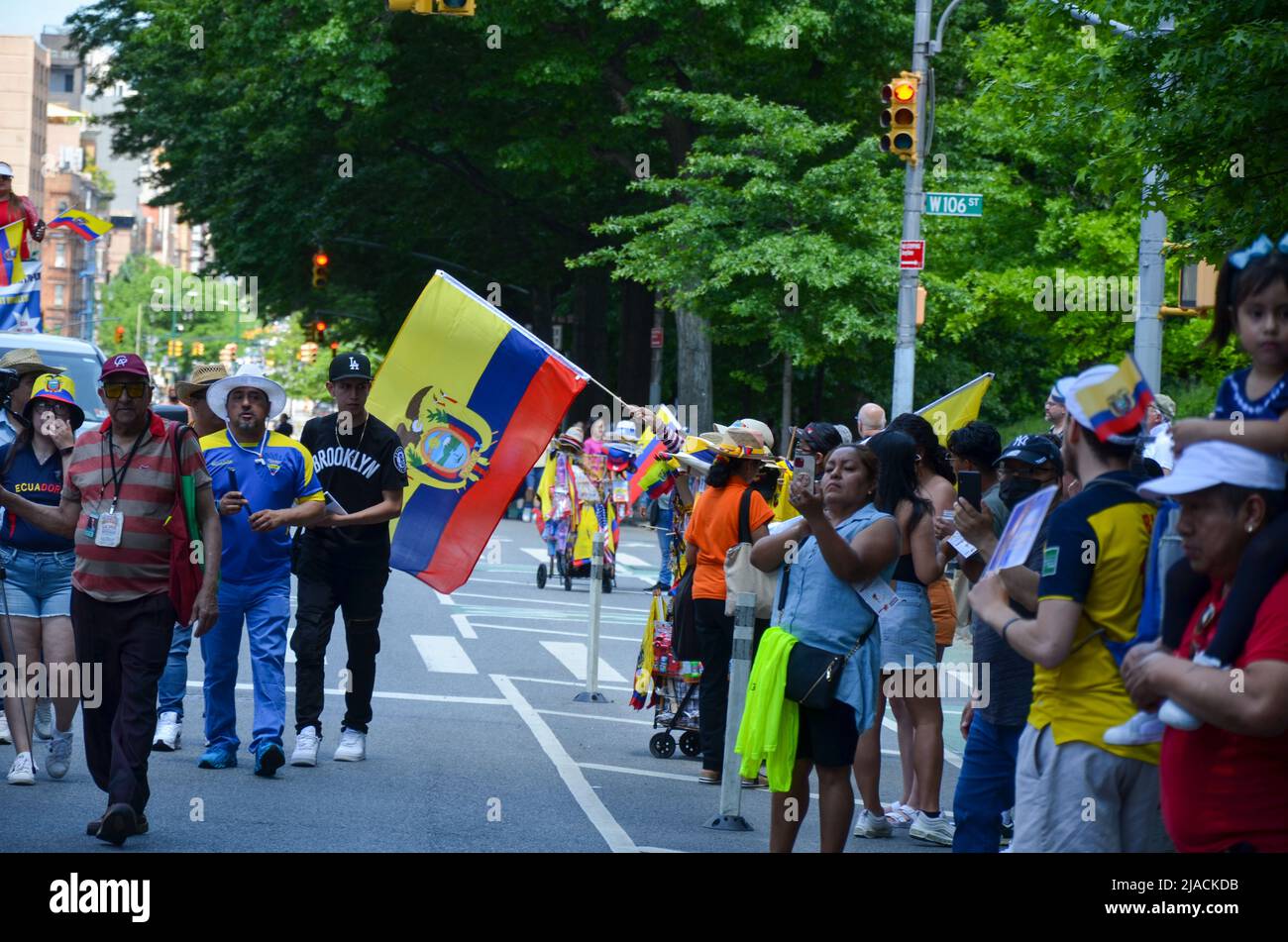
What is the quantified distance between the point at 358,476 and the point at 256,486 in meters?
0.67

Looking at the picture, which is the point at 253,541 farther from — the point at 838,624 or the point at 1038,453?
the point at 1038,453

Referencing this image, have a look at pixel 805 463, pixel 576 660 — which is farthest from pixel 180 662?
pixel 576 660

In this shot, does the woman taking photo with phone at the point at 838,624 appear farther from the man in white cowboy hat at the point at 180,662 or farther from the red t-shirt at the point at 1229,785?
the man in white cowboy hat at the point at 180,662

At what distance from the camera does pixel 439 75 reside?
37562mm

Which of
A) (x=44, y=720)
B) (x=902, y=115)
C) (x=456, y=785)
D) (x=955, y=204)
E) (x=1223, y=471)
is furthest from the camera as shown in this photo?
(x=955, y=204)

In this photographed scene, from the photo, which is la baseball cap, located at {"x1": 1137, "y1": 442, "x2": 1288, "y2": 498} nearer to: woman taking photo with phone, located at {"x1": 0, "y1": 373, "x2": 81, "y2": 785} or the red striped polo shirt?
the red striped polo shirt

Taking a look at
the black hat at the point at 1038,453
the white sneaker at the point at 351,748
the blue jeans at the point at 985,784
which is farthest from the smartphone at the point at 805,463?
the white sneaker at the point at 351,748

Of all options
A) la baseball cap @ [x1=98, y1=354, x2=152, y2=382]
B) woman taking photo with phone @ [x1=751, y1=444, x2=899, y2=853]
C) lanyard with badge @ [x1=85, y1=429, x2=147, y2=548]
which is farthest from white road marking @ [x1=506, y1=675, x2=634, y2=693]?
woman taking photo with phone @ [x1=751, y1=444, x2=899, y2=853]

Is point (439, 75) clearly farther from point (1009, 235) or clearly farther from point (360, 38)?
point (1009, 235)

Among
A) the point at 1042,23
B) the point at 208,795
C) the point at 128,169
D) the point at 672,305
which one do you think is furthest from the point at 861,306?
the point at 128,169

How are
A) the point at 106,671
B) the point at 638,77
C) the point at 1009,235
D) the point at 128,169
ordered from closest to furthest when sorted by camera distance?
1. the point at 106,671
2. the point at 638,77
3. the point at 1009,235
4. the point at 128,169

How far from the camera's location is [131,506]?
8547 millimetres
